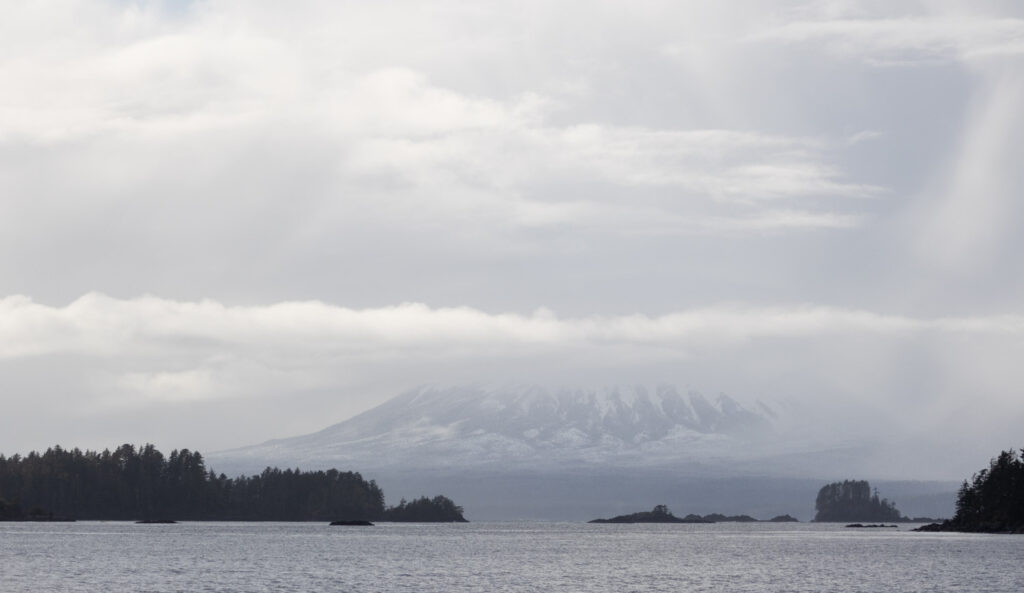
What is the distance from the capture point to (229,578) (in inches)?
4771

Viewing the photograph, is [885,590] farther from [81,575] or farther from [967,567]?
[81,575]

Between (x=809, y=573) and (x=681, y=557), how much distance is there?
120ft

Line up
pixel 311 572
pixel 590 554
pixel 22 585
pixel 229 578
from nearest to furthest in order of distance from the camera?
pixel 22 585 → pixel 229 578 → pixel 311 572 → pixel 590 554

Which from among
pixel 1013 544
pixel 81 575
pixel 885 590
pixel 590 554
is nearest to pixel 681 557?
pixel 590 554

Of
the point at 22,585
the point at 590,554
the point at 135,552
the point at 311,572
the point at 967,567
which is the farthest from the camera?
the point at 590,554

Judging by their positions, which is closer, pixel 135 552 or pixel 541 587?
pixel 541 587

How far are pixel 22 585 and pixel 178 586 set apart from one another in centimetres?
1103

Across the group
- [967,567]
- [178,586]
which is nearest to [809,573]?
[967,567]

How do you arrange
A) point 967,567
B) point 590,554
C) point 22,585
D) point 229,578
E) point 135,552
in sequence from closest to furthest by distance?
point 22,585 → point 229,578 → point 967,567 → point 135,552 → point 590,554

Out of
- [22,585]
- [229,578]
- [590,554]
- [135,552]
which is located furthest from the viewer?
[590,554]

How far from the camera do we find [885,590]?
114 m

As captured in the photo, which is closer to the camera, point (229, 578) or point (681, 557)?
point (229, 578)

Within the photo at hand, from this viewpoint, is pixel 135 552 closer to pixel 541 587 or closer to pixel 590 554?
pixel 590 554

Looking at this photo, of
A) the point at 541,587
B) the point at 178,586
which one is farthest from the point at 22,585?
the point at 541,587
